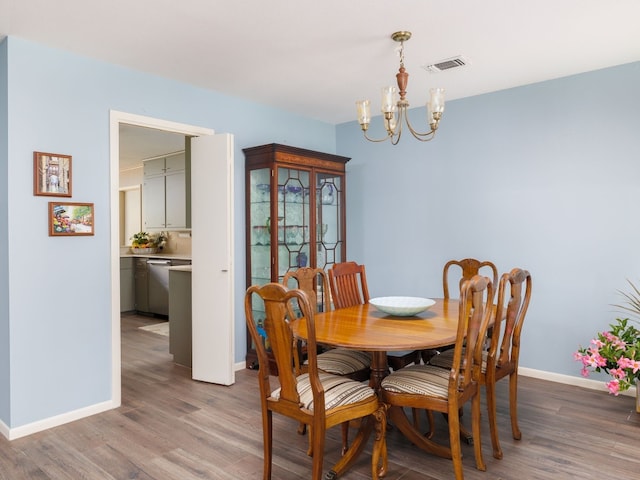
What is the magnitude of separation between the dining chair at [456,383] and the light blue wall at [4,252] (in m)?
2.34

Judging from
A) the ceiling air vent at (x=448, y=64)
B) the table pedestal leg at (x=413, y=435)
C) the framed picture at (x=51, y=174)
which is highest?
the ceiling air vent at (x=448, y=64)

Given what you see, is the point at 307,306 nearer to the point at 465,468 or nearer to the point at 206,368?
the point at 465,468

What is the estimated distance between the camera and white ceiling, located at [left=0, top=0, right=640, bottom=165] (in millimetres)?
2500

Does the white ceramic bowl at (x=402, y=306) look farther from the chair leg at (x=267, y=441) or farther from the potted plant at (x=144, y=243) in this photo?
the potted plant at (x=144, y=243)

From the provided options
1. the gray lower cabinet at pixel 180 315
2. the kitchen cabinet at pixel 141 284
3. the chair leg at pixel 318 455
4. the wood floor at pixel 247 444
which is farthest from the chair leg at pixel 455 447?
the kitchen cabinet at pixel 141 284

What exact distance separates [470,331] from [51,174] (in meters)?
2.71

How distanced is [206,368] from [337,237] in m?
1.89

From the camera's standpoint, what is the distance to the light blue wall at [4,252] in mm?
2814

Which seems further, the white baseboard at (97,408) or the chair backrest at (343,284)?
the chair backrest at (343,284)

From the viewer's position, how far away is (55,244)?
9.75 feet

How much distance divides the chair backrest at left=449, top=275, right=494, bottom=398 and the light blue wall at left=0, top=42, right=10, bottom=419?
2661 millimetres

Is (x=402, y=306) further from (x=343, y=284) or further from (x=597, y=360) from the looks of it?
(x=597, y=360)

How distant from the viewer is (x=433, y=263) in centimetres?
445

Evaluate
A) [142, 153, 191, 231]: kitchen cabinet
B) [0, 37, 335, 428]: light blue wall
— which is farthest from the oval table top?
[142, 153, 191, 231]: kitchen cabinet
